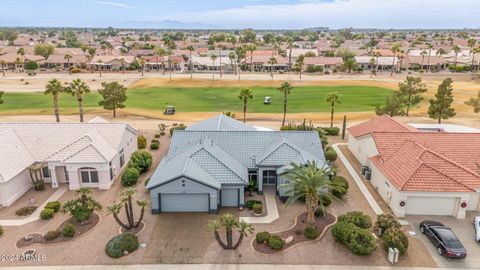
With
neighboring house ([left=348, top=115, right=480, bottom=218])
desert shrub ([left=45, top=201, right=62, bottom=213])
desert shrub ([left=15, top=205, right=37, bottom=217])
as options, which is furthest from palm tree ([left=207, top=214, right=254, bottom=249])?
desert shrub ([left=15, top=205, right=37, bottom=217])

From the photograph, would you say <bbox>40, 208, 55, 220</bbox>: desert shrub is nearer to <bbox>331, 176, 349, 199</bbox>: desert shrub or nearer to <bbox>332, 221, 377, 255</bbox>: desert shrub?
<bbox>332, 221, 377, 255</bbox>: desert shrub

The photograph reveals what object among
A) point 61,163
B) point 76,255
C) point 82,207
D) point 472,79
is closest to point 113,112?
point 61,163

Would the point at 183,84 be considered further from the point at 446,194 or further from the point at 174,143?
the point at 446,194

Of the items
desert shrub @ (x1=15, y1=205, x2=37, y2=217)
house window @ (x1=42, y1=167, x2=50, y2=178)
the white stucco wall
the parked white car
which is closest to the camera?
the parked white car

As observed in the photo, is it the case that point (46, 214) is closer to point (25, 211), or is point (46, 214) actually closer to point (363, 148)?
point (25, 211)

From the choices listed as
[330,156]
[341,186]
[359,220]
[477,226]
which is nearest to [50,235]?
[359,220]

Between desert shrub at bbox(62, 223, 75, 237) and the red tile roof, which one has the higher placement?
the red tile roof
